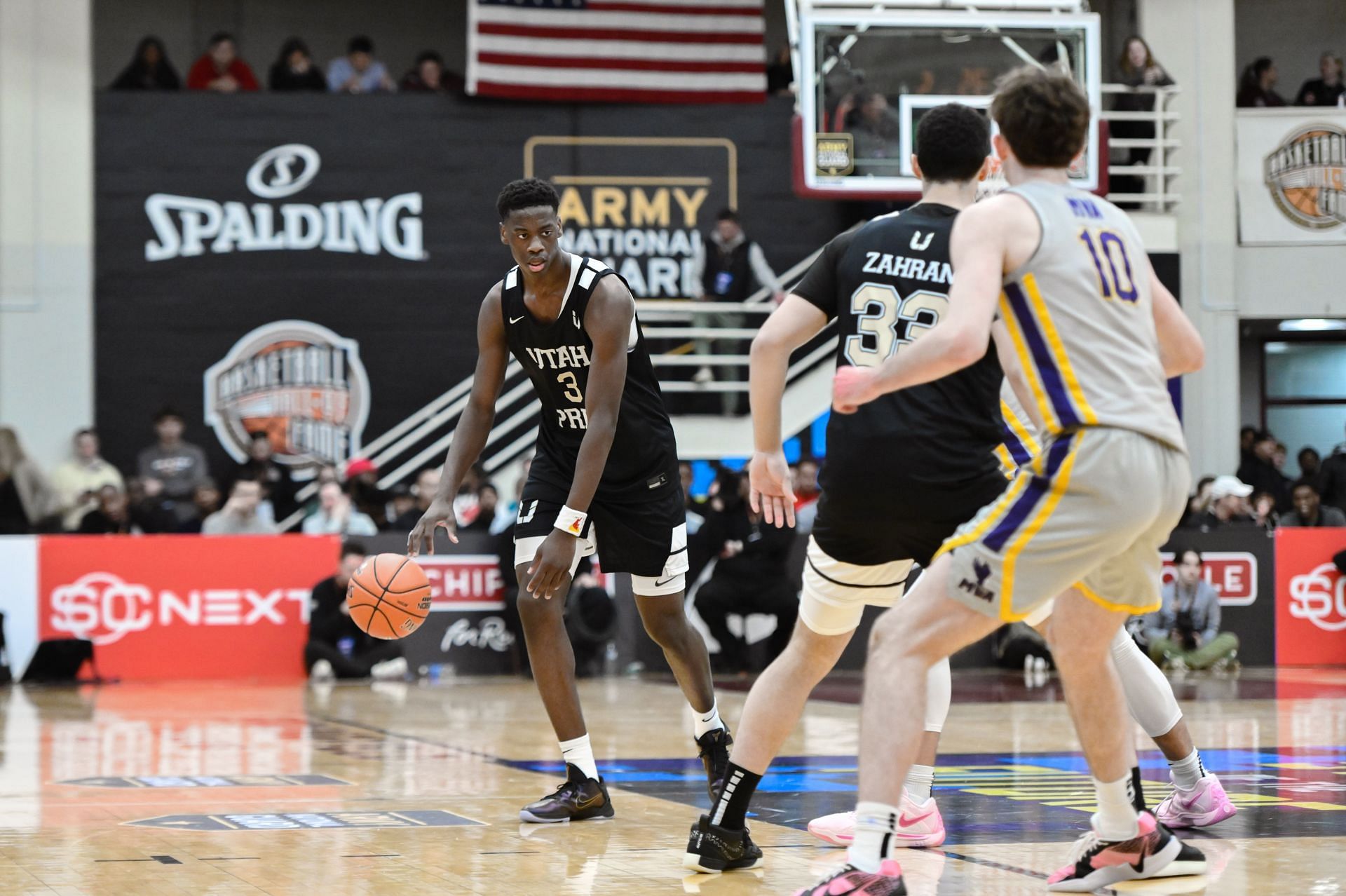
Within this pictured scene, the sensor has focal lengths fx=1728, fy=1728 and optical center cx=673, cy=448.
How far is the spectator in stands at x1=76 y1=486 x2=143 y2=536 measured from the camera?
15.4 metres

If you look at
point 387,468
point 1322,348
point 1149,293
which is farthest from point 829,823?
point 1322,348

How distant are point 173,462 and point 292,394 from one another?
2138mm

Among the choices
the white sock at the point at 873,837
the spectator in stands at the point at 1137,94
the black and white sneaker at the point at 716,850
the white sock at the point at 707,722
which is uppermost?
the spectator in stands at the point at 1137,94

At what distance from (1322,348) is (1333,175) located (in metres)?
3.11

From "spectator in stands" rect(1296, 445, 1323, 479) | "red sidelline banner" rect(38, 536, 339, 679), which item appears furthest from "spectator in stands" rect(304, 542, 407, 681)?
"spectator in stands" rect(1296, 445, 1323, 479)

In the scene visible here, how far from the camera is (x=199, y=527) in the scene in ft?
52.3

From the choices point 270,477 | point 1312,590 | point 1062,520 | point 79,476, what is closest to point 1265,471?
point 1312,590

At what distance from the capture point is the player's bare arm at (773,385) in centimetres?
471

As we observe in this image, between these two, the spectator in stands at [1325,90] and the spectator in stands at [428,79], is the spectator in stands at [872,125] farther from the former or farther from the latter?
the spectator in stands at [1325,90]

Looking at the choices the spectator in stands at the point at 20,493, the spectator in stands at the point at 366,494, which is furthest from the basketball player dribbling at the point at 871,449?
the spectator in stands at the point at 20,493

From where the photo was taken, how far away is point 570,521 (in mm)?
5801

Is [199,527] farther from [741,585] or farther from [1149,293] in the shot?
[1149,293]

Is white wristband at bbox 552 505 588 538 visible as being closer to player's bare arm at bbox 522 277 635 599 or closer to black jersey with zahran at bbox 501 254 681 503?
player's bare arm at bbox 522 277 635 599

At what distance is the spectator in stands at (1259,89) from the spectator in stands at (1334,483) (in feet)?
16.4
